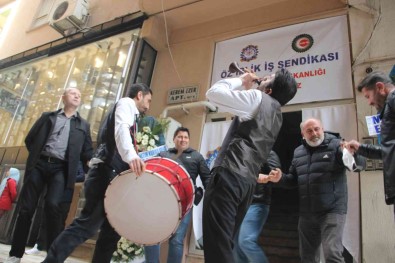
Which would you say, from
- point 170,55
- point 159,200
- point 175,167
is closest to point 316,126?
point 175,167

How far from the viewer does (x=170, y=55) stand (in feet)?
20.9

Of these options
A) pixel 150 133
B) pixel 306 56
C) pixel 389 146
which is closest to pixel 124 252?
pixel 150 133

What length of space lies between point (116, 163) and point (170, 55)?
14.2 ft

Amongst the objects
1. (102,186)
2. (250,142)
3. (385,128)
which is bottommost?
(102,186)

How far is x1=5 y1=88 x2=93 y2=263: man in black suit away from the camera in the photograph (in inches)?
108

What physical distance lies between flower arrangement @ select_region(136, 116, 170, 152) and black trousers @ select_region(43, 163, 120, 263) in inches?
76.4

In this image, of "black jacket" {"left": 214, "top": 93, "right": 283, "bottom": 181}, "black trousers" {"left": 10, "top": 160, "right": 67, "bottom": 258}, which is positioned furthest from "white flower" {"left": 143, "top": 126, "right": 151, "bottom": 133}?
"black jacket" {"left": 214, "top": 93, "right": 283, "bottom": 181}

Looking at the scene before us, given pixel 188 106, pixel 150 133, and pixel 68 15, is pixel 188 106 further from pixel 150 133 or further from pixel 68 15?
pixel 68 15

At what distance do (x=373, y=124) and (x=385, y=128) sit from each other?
182 cm

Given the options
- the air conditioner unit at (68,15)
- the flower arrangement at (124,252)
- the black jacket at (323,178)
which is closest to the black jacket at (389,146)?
the black jacket at (323,178)

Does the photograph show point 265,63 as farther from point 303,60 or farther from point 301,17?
point 301,17

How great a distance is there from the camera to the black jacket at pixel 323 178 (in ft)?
9.45

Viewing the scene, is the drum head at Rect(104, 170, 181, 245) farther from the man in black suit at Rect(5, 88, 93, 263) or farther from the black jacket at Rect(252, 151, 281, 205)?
the black jacket at Rect(252, 151, 281, 205)

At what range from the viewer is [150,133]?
4.64 metres
